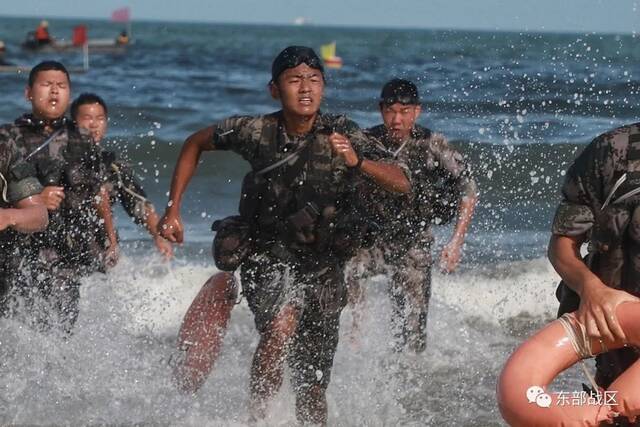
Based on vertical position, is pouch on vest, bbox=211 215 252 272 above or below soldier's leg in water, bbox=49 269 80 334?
above

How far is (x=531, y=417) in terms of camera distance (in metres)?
3.93

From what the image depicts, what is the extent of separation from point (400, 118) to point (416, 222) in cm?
65

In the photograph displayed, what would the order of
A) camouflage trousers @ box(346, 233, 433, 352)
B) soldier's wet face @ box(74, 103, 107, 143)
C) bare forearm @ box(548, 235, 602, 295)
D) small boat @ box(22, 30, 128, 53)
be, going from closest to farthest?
bare forearm @ box(548, 235, 602, 295), camouflage trousers @ box(346, 233, 433, 352), soldier's wet face @ box(74, 103, 107, 143), small boat @ box(22, 30, 128, 53)

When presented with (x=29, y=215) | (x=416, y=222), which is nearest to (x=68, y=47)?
(x=416, y=222)

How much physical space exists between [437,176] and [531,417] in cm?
395

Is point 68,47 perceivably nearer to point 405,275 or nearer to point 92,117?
point 92,117

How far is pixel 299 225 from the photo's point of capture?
5695 mm

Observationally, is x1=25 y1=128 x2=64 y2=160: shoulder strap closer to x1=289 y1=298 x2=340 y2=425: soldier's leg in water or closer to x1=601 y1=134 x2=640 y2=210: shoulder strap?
x1=289 y1=298 x2=340 y2=425: soldier's leg in water

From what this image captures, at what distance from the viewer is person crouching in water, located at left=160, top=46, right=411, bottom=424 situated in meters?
5.70

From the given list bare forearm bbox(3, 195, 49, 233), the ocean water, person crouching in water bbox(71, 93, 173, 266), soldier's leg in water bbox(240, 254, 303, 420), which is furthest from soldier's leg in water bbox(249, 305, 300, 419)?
person crouching in water bbox(71, 93, 173, 266)

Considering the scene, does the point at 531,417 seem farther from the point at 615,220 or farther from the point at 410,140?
the point at 410,140

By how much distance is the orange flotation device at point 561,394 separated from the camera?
12.8 ft

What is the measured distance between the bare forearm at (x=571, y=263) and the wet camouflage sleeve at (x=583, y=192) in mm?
39

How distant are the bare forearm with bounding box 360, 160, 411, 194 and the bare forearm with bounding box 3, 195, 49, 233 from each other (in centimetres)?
170
